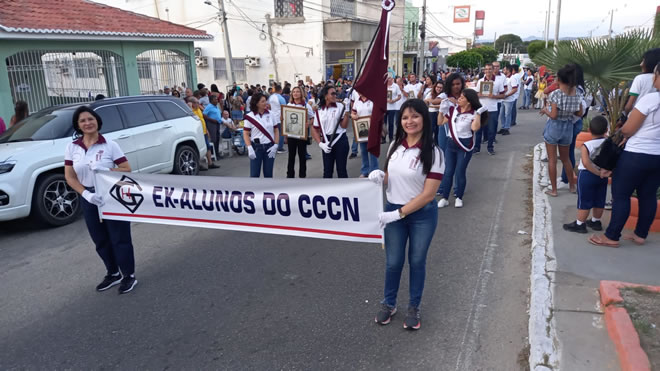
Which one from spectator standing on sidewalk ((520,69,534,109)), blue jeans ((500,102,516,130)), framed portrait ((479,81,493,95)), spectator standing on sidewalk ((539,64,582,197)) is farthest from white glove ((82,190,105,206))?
spectator standing on sidewalk ((520,69,534,109))

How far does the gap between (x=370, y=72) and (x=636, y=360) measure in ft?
8.97

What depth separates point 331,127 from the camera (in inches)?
287

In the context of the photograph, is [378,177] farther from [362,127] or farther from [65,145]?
[65,145]

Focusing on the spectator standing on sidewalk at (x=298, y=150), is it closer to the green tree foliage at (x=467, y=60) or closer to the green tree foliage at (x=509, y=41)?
the green tree foliage at (x=467, y=60)

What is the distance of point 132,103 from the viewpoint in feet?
27.5

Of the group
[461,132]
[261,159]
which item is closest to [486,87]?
[461,132]

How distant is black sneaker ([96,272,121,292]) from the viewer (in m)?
4.83

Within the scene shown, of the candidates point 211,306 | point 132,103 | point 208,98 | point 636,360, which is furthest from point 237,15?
point 636,360

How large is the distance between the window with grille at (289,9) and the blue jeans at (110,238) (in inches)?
1029

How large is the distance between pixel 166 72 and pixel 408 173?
1535 centimetres

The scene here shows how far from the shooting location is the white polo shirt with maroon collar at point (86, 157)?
4.47 metres

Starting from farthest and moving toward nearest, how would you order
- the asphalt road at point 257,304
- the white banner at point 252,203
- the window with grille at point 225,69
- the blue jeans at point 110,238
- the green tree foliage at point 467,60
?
1. the green tree foliage at point 467,60
2. the window with grille at point 225,69
3. the blue jeans at point 110,238
4. the white banner at point 252,203
5. the asphalt road at point 257,304

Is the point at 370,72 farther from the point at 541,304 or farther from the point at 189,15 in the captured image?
the point at 189,15

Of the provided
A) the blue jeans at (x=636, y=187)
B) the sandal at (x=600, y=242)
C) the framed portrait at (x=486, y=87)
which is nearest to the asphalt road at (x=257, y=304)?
the sandal at (x=600, y=242)
